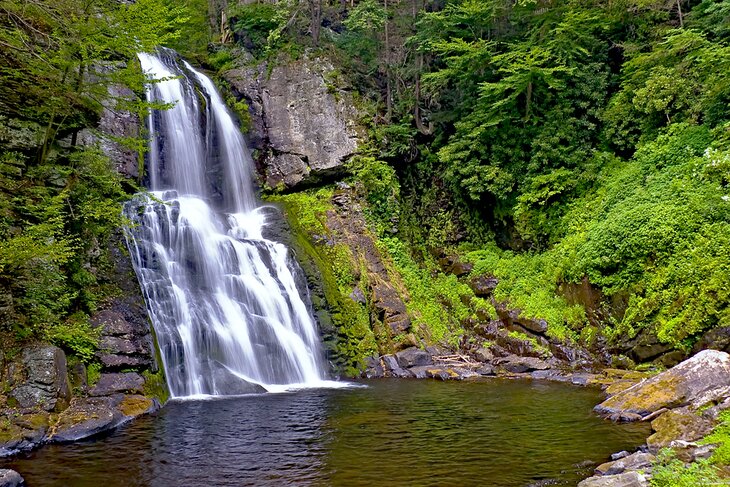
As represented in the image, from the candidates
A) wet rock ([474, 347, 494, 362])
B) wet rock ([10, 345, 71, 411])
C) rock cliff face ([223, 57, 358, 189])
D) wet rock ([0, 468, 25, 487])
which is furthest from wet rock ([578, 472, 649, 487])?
rock cliff face ([223, 57, 358, 189])

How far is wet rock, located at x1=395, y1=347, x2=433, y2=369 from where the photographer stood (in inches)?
640

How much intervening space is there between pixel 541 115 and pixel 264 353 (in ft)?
48.8

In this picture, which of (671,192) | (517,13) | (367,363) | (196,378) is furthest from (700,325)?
(517,13)

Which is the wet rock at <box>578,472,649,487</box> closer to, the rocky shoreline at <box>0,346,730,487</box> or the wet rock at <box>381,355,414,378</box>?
the rocky shoreline at <box>0,346,730,487</box>

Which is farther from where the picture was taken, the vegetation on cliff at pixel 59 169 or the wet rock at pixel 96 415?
the vegetation on cliff at pixel 59 169

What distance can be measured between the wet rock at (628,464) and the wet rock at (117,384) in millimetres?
9316

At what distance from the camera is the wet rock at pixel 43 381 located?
909cm

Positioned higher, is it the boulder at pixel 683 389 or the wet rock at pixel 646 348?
the boulder at pixel 683 389

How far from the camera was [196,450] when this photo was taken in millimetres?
8273

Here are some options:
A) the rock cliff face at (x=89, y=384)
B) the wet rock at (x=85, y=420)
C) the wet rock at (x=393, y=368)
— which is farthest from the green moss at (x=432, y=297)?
the wet rock at (x=85, y=420)

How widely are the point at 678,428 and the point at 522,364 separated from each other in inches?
321

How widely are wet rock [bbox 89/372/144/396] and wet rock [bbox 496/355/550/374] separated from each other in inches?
418

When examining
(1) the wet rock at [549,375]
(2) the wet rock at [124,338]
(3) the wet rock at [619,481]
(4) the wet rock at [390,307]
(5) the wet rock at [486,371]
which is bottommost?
(1) the wet rock at [549,375]

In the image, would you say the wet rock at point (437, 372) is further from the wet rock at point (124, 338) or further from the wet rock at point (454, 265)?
the wet rock at point (124, 338)
